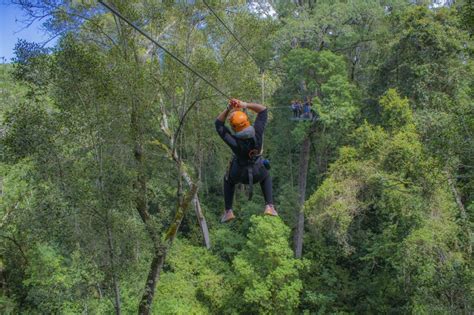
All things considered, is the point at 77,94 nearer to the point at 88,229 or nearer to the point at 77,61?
the point at 77,61

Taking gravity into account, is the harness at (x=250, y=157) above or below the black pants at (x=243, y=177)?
above

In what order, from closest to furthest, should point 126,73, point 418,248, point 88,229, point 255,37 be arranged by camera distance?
1. point 88,229
2. point 126,73
3. point 418,248
4. point 255,37

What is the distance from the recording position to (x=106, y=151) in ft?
24.0

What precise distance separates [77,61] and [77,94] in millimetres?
594

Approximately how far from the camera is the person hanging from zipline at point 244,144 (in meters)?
4.00

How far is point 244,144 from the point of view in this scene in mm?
4039

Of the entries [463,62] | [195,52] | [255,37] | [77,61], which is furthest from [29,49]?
[463,62]

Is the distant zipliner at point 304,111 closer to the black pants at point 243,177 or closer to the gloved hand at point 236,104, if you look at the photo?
the black pants at point 243,177

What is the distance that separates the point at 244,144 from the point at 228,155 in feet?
45.7

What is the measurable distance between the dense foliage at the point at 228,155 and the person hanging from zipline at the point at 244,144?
349cm

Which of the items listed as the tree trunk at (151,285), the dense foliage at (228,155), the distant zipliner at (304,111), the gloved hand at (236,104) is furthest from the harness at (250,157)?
the distant zipliner at (304,111)

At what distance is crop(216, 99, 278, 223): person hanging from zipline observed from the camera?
400 cm

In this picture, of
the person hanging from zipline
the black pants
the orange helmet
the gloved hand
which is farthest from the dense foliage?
the orange helmet

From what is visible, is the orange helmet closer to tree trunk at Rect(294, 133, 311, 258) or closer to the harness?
the harness
